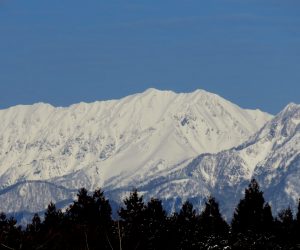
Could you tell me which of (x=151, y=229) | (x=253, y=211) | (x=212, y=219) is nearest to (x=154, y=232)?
(x=151, y=229)

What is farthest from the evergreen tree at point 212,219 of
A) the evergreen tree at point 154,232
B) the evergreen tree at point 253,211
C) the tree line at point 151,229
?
the evergreen tree at point 154,232

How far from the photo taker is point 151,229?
52.8 meters

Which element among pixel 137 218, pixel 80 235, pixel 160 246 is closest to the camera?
pixel 80 235

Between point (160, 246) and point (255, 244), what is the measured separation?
28.0ft

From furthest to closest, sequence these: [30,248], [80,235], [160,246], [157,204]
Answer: [157,204] < [160,246] < [80,235] < [30,248]

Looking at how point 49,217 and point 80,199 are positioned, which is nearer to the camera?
point 80,199

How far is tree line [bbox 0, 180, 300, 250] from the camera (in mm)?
32312

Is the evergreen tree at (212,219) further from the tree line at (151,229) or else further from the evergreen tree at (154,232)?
the evergreen tree at (154,232)

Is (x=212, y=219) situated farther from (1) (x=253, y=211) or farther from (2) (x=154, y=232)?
(2) (x=154, y=232)

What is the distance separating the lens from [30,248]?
20719 millimetres

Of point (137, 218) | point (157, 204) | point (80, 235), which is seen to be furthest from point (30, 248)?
point (157, 204)

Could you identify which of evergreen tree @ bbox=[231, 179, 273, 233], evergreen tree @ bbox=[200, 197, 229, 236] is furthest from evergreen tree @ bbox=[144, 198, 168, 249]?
evergreen tree @ bbox=[200, 197, 229, 236]

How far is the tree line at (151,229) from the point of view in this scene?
32.3 metres

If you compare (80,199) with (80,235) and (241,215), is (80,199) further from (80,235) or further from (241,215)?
(80,235)
